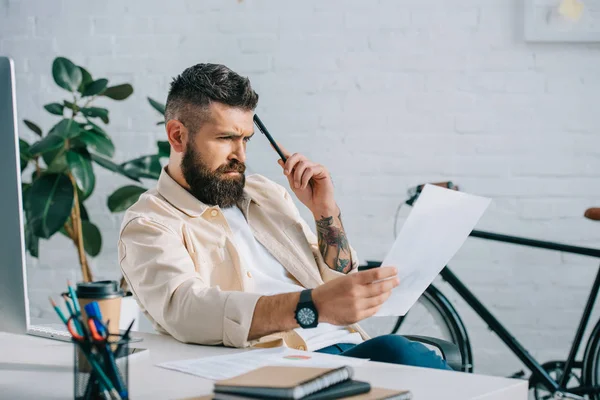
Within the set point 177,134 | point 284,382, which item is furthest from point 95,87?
point 284,382

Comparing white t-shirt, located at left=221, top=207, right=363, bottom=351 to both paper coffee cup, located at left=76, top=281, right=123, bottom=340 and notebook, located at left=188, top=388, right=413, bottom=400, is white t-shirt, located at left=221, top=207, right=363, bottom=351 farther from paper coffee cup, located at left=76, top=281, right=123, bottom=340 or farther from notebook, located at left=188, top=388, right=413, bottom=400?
notebook, located at left=188, top=388, right=413, bottom=400

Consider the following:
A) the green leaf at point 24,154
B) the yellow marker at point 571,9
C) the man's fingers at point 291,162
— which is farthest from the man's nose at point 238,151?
the yellow marker at point 571,9

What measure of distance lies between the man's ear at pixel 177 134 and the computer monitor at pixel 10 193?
0.77 metres

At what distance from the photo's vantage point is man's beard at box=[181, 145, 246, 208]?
174 centimetres

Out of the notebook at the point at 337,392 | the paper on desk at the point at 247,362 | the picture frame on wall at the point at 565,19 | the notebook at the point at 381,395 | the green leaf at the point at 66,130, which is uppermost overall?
the picture frame on wall at the point at 565,19

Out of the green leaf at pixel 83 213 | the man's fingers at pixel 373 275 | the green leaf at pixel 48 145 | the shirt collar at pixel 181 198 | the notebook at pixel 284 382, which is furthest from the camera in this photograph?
the green leaf at pixel 83 213

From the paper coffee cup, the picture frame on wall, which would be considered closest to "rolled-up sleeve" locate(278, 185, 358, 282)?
the paper coffee cup

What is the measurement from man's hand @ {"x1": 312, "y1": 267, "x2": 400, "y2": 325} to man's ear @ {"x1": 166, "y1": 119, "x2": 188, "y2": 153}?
2.06ft

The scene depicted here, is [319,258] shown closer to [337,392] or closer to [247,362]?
[247,362]

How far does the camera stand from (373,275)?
127 centimetres

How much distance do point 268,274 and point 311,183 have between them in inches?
10.7

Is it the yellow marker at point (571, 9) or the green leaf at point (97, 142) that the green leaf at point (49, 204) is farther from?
the yellow marker at point (571, 9)

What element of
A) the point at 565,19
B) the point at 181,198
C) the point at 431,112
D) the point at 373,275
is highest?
the point at 565,19

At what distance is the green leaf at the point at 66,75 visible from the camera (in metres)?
2.60
